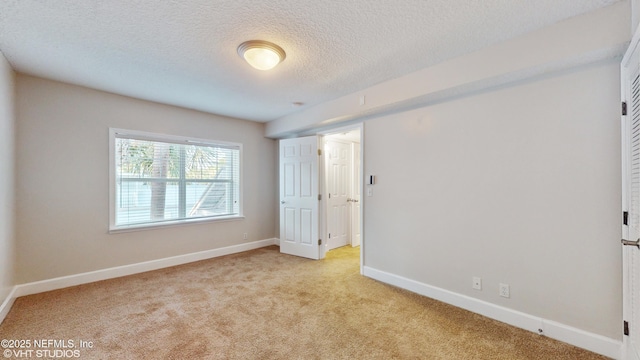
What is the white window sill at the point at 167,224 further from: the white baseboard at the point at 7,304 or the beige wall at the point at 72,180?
the white baseboard at the point at 7,304

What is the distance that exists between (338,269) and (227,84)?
2.90 meters

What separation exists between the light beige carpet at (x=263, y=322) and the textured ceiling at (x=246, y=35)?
2446 mm

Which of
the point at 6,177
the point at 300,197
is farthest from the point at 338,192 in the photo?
the point at 6,177

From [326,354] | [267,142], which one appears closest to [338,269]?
[326,354]

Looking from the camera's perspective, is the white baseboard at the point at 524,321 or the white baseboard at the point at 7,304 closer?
the white baseboard at the point at 524,321

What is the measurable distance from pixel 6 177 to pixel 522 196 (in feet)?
16.0

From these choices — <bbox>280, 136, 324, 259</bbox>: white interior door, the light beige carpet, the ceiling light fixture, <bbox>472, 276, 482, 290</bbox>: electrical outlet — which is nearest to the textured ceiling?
the ceiling light fixture

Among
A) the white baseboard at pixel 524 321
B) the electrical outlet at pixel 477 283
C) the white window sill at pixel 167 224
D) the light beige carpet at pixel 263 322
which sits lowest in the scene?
the light beige carpet at pixel 263 322

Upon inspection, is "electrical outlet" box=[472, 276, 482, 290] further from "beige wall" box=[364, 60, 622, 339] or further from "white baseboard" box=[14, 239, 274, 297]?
"white baseboard" box=[14, 239, 274, 297]

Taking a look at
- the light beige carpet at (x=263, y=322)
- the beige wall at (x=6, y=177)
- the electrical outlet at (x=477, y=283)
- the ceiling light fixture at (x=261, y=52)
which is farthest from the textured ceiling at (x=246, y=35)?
the light beige carpet at (x=263, y=322)

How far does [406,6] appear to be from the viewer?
67.1 inches

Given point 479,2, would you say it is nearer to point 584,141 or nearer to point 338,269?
point 584,141

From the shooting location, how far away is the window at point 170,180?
3.53 m

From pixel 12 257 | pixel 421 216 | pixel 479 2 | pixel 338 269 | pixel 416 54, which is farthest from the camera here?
pixel 338 269
